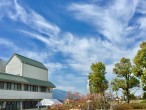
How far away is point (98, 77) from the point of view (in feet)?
169

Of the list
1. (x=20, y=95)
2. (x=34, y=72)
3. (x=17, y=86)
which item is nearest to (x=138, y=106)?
(x=20, y=95)

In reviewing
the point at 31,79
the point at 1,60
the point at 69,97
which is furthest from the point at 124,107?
the point at 1,60

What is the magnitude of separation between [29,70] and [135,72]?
24920mm

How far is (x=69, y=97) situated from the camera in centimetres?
3431

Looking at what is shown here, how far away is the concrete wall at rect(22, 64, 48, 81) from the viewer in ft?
195

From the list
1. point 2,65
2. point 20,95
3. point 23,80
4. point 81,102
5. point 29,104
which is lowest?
point 81,102

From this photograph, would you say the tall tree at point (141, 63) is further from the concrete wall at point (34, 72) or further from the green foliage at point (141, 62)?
the concrete wall at point (34, 72)

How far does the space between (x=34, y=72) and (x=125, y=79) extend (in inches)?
902

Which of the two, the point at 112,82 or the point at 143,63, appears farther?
the point at 112,82

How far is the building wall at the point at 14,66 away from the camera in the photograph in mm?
58719

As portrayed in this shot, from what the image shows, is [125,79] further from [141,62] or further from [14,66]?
[14,66]

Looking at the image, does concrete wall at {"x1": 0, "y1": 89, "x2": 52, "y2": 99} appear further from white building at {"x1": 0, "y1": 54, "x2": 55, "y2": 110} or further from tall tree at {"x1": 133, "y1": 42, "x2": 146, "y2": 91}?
tall tree at {"x1": 133, "y1": 42, "x2": 146, "y2": 91}

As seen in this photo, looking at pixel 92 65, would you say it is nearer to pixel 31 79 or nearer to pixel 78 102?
pixel 31 79

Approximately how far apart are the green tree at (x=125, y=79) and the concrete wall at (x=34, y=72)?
19.6 meters
